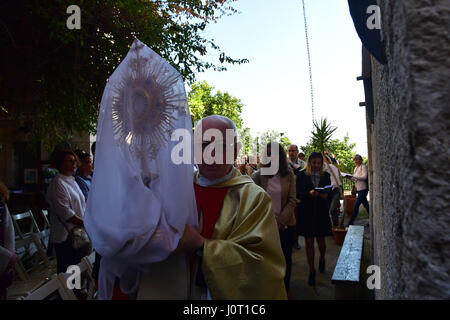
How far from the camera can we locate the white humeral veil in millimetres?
1139

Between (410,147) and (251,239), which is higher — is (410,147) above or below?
above

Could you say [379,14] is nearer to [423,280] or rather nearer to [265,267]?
[423,280]

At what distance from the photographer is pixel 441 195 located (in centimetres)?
62

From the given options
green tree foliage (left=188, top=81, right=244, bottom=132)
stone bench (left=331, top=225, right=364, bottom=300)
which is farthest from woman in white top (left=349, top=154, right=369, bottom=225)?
green tree foliage (left=188, top=81, right=244, bottom=132)

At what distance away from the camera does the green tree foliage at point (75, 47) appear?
4.08m

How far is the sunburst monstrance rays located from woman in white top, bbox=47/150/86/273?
278 cm

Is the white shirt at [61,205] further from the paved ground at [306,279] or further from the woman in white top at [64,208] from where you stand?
the paved ground at [306,279]

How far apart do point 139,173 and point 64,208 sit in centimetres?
285

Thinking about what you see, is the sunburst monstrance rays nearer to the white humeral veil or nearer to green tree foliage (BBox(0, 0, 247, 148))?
the white humeral veil

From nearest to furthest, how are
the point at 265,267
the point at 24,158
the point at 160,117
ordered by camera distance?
the point at 160,117
the point at 265,267
the point at 24,158

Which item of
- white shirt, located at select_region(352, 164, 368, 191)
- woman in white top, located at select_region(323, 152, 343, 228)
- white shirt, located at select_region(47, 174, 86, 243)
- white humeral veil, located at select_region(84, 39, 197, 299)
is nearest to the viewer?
white humeral veil, located at select_region(84, 39, 197, 299)

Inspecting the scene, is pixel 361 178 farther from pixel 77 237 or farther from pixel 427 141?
pixel 427 141

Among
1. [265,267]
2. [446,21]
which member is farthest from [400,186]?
[265,267]
